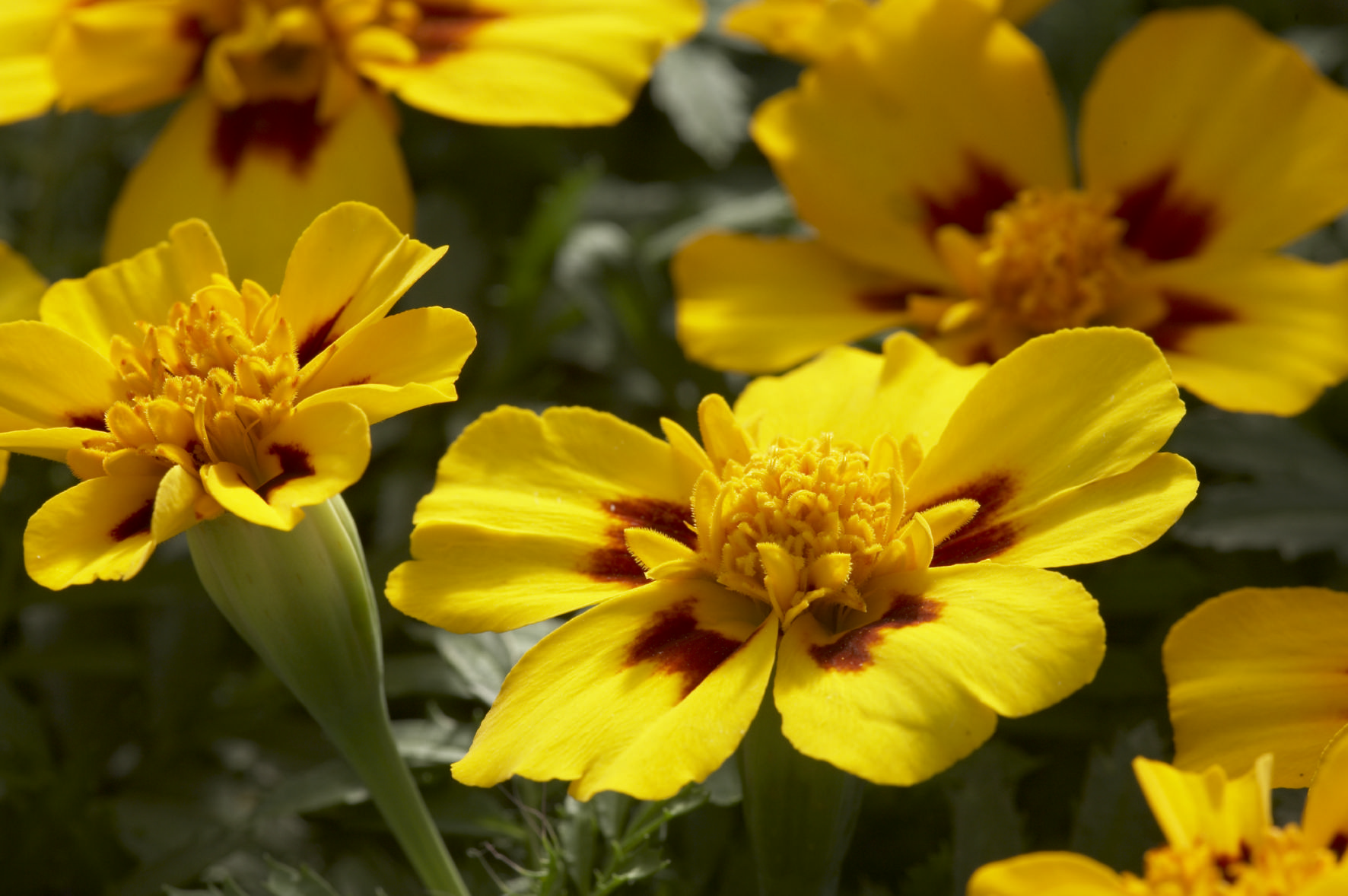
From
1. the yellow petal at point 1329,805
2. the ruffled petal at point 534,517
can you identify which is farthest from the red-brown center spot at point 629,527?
the yellow petal at point 1329,805

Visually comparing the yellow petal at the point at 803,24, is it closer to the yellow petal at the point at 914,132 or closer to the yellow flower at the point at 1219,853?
the yellow petal at the point at 914,132

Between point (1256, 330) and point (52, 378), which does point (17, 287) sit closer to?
point (52, 378)

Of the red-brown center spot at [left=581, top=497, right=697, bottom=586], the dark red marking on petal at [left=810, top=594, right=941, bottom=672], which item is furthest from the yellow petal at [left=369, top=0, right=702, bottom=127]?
the dark red marking on petal at [left=810, top=594, right=941, bottom=672]

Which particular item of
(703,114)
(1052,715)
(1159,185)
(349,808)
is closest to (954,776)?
(1052,715)

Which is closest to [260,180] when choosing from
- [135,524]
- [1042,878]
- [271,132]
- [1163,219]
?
[271,132]

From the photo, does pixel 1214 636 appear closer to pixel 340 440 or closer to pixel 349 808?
pixel 340 440

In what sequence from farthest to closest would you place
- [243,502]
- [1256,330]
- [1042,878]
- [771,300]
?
[771,300] < [1256,330] < [243,502] < [1042,878]
